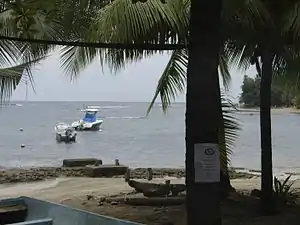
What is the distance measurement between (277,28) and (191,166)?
518cm

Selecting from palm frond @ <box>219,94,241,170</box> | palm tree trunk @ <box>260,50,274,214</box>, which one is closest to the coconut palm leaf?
palm frond @ <box>219,94,241,170</box>

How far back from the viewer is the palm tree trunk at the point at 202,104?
A: 13.9 feet

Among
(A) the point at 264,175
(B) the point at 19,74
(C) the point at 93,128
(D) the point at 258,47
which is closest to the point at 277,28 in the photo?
(D) the point at 258,47

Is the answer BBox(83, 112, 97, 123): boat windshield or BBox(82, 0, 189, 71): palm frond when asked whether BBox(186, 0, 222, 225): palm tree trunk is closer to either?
BBox(82, 0, 189, 71): palm frond

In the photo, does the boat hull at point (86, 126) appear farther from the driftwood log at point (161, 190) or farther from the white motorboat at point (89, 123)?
the driftwood log at point (161, 190)

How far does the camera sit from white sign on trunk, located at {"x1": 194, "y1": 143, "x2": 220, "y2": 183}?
415 centimetres

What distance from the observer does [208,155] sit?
164 inches

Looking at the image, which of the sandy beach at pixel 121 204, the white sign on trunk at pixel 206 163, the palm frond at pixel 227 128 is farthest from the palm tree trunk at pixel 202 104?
the palm frond at pixel 227 128

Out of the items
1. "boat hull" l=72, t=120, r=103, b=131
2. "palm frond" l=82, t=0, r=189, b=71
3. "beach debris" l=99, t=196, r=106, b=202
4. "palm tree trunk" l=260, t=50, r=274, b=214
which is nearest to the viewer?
"palm frond" l=82, t=0, r=189, b=71

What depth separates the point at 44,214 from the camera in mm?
7070

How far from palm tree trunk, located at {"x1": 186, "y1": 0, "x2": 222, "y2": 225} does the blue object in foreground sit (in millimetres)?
1697

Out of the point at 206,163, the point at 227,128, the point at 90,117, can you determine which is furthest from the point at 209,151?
the point at 90,117

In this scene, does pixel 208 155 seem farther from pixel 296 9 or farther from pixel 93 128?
pixel 93 128

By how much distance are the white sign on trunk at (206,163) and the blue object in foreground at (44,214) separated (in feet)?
6.01
